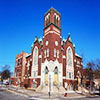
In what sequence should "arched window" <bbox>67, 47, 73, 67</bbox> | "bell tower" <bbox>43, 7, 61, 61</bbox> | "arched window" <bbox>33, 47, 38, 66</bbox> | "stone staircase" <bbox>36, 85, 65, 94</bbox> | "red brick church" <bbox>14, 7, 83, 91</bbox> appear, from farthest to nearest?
"arched window" <bbox>33, 47, 38, 66</bbox> → "arched window" <bbox>67, 47, 73, 67</bbox> → "bell tower" <bbox>43, 7, 61, 61</bbox> → "red brick church" <bbox>14, 7, 83, 91</bbox> → "stone staircase" <bbox>36, 85, 65, 94</bbox>

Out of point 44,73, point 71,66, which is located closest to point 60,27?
point 71,66

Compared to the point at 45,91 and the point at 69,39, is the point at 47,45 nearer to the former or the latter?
the point at 69,39

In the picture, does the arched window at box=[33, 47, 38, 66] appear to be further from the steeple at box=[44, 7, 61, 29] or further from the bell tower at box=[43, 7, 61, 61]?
the steeple at box=[44, 7, 61, 29]

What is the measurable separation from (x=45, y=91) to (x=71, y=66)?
43.4ft

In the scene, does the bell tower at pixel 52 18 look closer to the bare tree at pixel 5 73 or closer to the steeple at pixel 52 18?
the steeple at pixel 52 18

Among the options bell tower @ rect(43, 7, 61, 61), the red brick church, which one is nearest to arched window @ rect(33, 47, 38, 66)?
the red brick church

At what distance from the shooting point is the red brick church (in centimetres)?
3186

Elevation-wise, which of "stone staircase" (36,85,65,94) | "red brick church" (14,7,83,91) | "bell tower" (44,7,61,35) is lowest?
"stone staircase" (36,85,65,94)

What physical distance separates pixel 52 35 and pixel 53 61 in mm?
7754

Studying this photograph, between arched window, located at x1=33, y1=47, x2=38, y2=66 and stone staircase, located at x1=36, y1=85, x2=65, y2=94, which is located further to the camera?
arched window, located at x1=33, y1=47, x2=38, y2=66

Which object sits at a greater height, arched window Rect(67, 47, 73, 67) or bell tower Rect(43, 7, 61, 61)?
bell tower Rect(43, 7, 61, 61)

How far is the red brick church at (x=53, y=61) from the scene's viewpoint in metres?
31.9

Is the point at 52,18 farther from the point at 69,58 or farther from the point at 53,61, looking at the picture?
the point at 69,58

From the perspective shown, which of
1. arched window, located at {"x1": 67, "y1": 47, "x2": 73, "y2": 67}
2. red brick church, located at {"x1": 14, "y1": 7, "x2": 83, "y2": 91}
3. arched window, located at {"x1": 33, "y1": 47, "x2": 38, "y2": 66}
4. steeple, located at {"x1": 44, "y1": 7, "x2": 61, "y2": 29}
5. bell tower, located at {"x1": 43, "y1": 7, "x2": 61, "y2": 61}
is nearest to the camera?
red brick church, located at {"x1": 14, "y1": 7, "x2": 83, "y2": 91}
